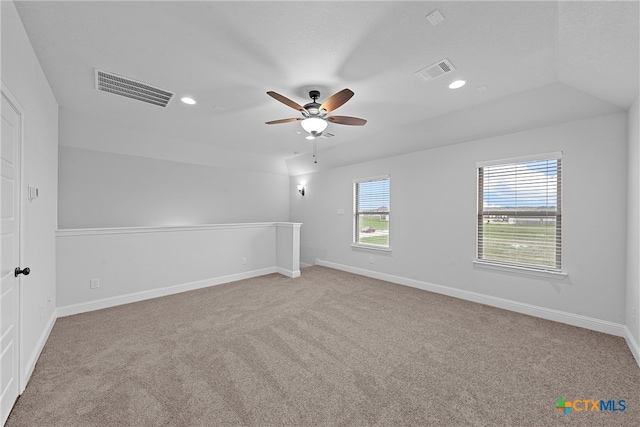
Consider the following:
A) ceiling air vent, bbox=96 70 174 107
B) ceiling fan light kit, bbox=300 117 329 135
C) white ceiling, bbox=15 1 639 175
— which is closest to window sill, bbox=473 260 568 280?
white ceiling, bbox=15 1 639 175

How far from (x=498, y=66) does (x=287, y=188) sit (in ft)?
17.8

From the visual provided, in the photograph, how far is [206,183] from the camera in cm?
535

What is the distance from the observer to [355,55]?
2.21m

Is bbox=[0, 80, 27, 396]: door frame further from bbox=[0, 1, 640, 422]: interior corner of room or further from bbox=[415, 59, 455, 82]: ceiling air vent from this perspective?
bbox=[415, 59, 455, 82]: ceiling air vent

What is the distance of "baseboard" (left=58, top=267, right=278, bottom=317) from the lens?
336 centimetres

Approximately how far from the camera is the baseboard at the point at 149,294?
336 centimetres

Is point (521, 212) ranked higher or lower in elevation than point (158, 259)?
higher

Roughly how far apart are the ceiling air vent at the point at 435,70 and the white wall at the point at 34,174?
10.5 ft

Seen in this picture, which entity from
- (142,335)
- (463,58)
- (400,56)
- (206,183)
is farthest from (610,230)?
(206,183)

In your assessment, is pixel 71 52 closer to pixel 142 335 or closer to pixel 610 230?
pixel 142 335

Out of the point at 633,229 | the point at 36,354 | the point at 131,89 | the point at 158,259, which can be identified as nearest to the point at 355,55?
the point at 131,89

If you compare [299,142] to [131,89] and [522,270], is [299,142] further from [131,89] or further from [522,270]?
[522,270]

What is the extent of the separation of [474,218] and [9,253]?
5.06 meters

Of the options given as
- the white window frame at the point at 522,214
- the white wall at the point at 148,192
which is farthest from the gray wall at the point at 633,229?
the white wall at the point at 148,192
